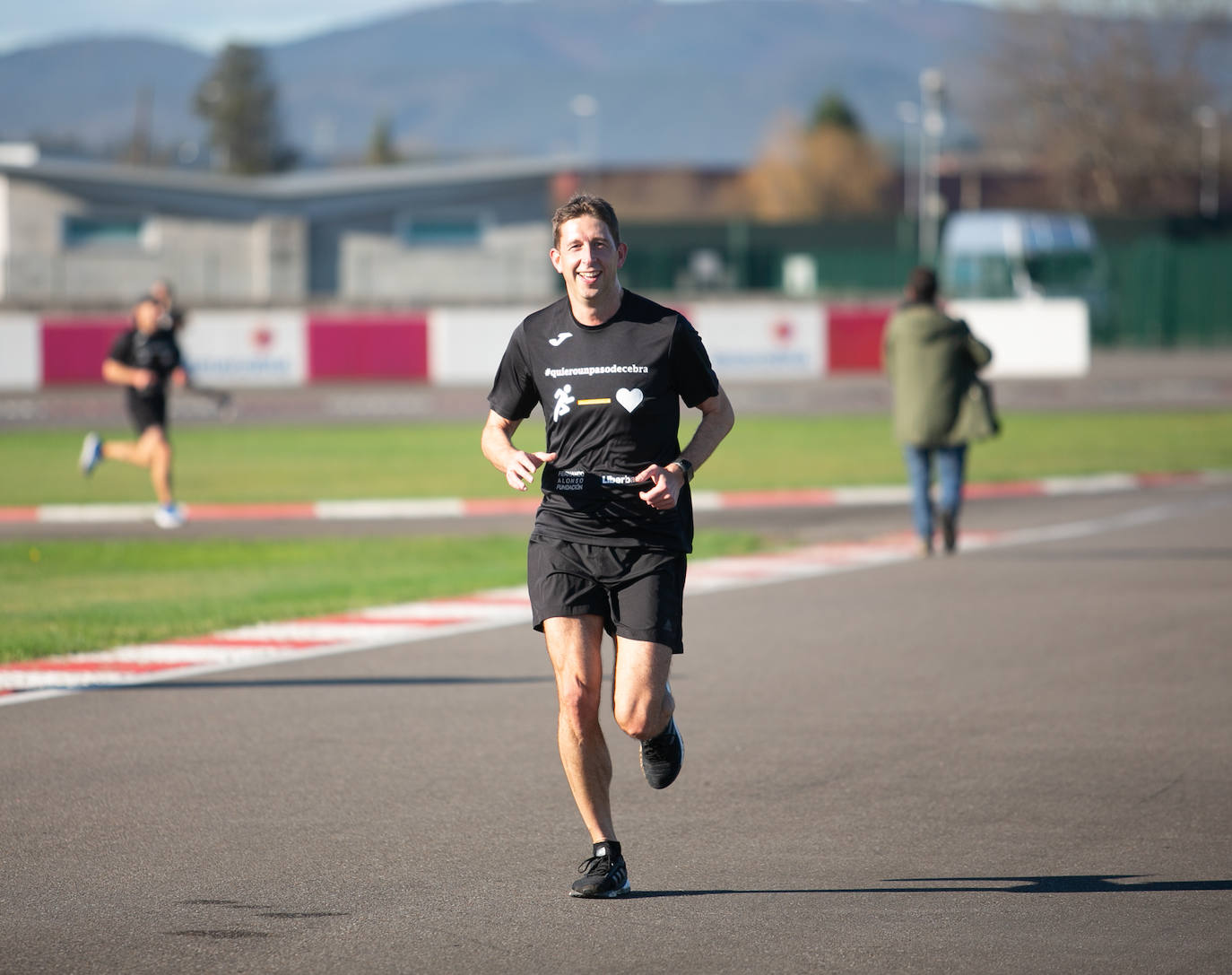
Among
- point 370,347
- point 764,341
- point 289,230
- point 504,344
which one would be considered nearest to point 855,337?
point 764,341

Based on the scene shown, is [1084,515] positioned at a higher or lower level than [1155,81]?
lower

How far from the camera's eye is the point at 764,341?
3228 cm

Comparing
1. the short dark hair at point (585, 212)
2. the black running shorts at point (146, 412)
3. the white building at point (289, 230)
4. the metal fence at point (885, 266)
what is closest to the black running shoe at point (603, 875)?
the short dark hair at point (585, 212)

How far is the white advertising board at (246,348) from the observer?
99.6 ft

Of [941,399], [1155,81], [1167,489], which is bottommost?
[1167,489]

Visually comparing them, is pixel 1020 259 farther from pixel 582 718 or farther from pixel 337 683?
pixel 582 718

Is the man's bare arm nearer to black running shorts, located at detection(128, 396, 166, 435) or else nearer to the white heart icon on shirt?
the white heart icon on shirt

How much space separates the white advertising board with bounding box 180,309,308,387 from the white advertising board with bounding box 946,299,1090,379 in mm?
11896

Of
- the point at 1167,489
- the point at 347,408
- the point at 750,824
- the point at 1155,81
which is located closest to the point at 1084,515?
the point at 1167,489

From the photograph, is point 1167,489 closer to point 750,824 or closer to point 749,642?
point 749,642

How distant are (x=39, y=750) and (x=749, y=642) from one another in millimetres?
4096

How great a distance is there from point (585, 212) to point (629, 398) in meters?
0.56

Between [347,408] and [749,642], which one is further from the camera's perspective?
[347,408]

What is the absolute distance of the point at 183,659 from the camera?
9547mm
